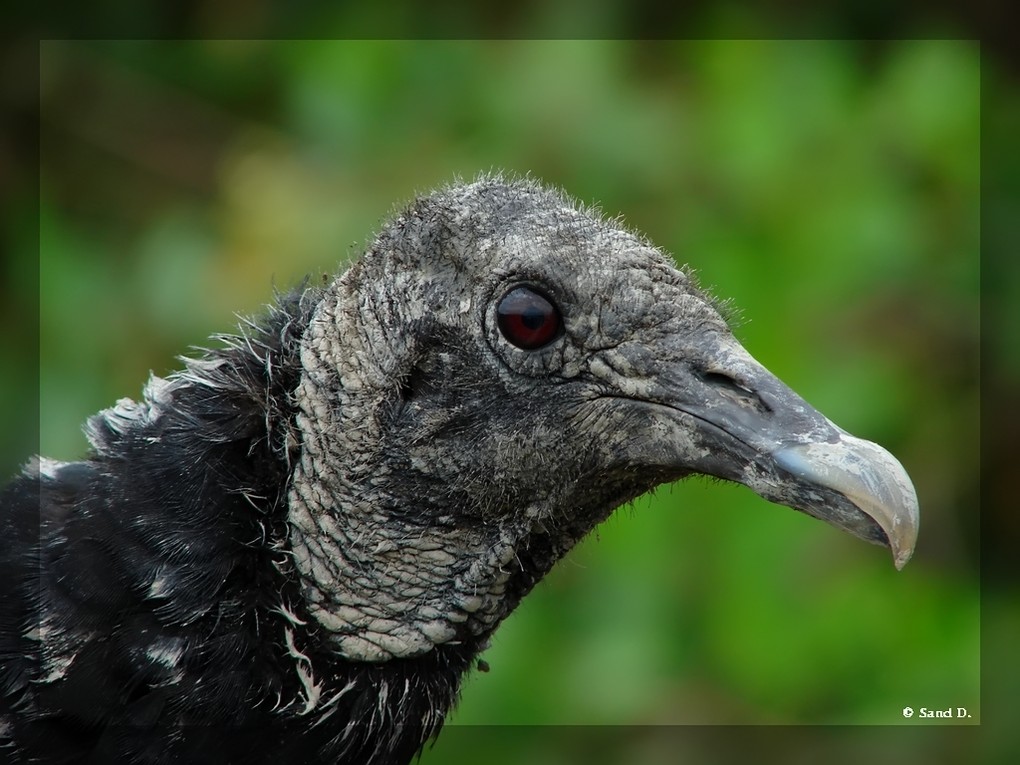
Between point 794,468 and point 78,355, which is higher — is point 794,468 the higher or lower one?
the lower one

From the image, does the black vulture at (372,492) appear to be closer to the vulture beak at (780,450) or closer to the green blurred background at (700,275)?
the vulture beak at (780,450)

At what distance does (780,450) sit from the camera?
2.71 m

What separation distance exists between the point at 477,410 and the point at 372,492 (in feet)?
1.06

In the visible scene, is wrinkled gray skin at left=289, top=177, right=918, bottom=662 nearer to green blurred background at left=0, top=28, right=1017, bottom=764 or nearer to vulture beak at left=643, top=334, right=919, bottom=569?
vulture beak at left=643, top=334, right=919, bottom=569

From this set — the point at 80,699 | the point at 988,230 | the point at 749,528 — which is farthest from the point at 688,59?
the point at 80,699

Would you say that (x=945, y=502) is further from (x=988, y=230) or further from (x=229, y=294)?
(x=229, y=294)

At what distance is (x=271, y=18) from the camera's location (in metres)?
6.27

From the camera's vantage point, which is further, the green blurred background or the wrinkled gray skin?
the green blurred background

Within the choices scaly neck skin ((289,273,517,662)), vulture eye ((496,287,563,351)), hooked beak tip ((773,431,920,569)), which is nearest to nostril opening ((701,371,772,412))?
hooked beak tip ((773,431,920,569))

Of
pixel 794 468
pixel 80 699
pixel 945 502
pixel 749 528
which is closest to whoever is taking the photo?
pixel 794 468

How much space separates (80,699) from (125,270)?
3.11 m

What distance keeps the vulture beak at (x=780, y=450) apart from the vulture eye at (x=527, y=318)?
0.28 m

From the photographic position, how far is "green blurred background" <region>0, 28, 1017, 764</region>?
484 cm

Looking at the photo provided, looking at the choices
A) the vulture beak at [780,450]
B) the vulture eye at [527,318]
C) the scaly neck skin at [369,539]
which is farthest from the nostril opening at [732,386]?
the scaly neck skin at [369,539]
